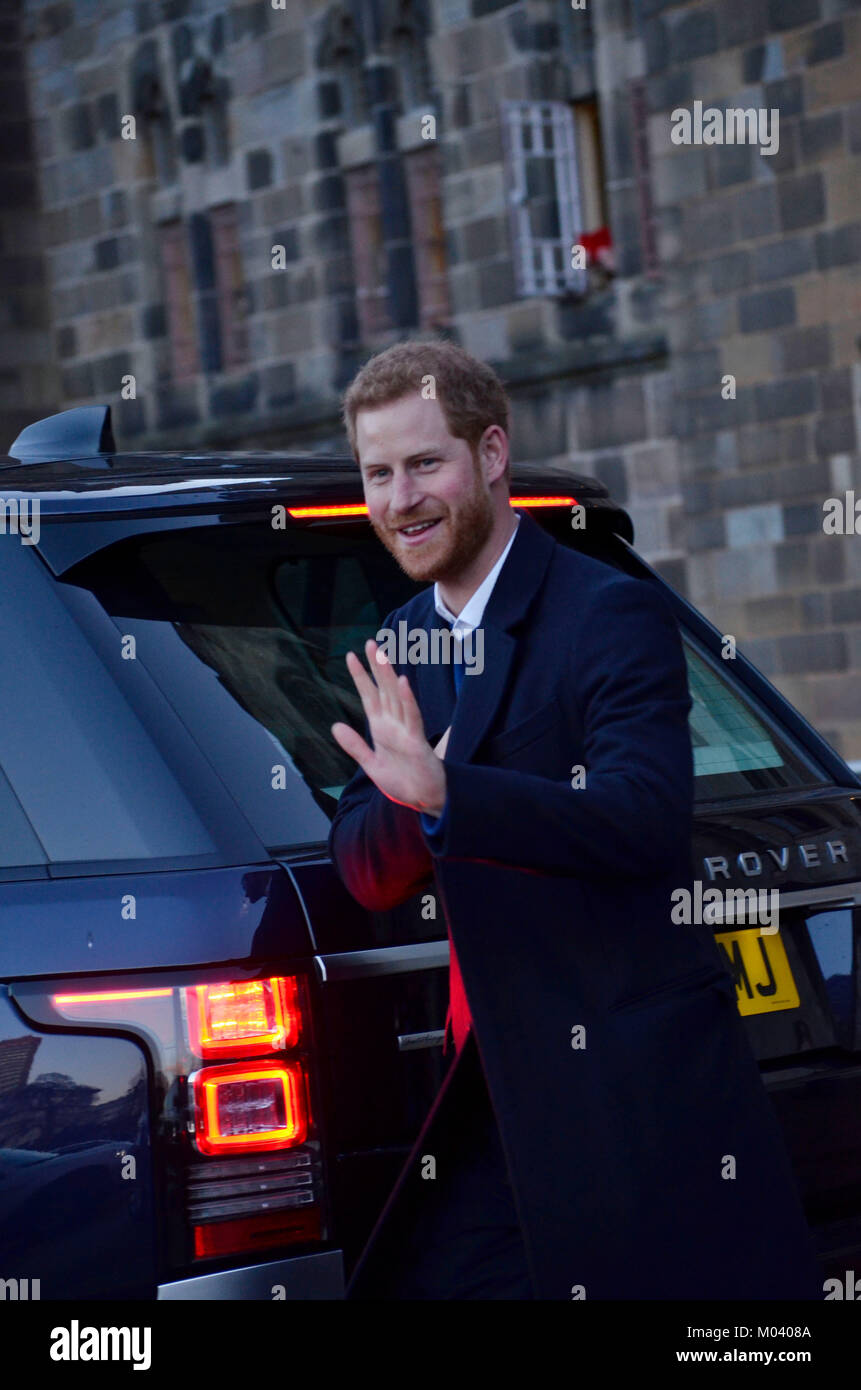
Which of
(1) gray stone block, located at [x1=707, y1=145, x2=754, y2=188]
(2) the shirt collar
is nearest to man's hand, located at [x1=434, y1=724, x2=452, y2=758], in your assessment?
(2) the shirt collar

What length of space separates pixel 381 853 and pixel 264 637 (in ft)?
2.13

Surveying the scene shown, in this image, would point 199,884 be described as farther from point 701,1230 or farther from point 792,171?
point 792,171

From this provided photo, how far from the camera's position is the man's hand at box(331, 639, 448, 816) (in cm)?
280

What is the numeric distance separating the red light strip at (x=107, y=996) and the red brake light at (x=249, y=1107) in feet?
0.39

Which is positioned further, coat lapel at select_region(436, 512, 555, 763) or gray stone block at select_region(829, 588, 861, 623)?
gray stone block at select_region(829, 588, 861, 623)

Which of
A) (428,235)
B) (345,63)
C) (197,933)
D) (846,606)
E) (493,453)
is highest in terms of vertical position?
(345,63)

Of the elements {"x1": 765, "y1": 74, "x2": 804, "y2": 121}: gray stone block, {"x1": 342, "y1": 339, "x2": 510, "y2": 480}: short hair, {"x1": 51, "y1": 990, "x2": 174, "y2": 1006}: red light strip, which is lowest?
{"x1": 51, "y1": 990, "x2": 174, "y2": 1006}: red light strip

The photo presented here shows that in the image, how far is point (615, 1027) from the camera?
2945 millimetres

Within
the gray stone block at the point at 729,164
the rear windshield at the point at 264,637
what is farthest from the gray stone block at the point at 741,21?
the rear windshield at the point at 264,637

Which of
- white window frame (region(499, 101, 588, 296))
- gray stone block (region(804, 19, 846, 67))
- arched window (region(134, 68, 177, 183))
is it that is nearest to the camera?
gray stone block (region(804, 19, 846, 67))

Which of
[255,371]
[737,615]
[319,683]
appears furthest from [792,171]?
[319,683]

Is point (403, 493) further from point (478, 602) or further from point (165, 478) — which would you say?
point (165, 478)

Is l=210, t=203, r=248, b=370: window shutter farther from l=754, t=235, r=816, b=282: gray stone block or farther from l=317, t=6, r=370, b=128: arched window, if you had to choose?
l=754, t=235, r=816, b=282: gray stone block

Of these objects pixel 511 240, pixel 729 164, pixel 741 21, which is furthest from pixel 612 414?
pixel 741 21
